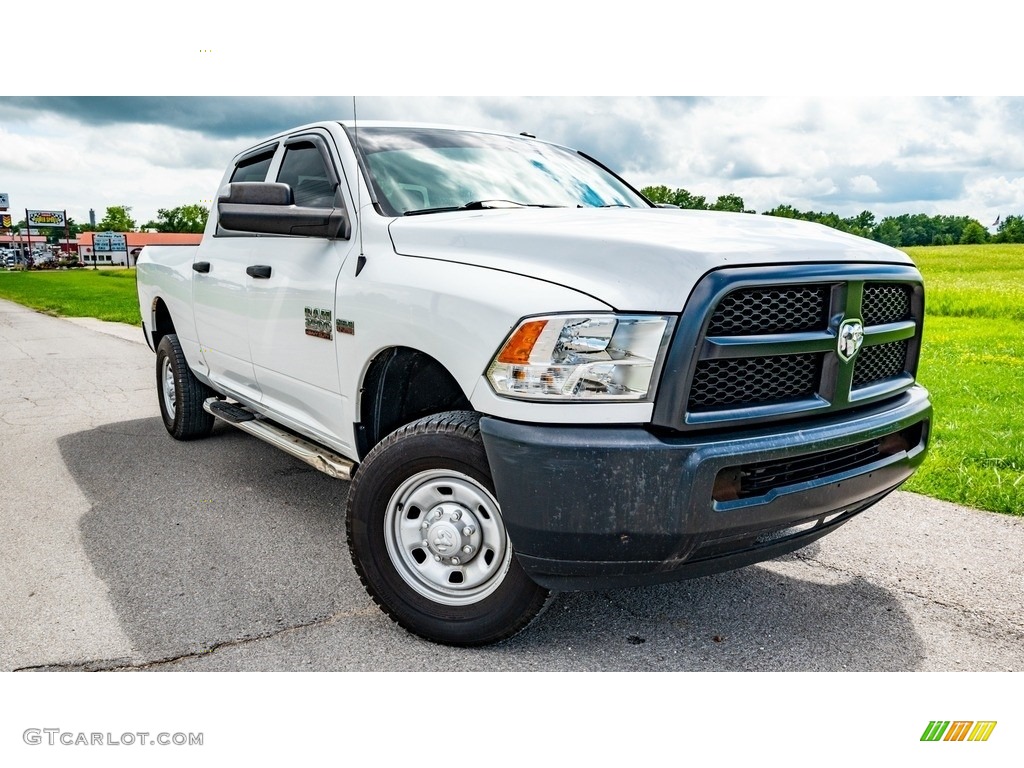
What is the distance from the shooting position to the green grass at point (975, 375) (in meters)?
5.08

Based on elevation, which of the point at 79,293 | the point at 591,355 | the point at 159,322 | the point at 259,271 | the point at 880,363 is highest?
the point at 259,271

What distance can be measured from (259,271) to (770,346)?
2697 mm

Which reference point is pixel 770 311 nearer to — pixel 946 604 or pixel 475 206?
pixel 475 206

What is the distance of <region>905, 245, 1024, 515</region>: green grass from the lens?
5082mm

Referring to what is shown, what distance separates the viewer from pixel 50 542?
13.4ft

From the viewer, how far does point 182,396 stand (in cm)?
593

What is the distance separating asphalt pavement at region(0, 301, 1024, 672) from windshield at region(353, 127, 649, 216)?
67.7 inches

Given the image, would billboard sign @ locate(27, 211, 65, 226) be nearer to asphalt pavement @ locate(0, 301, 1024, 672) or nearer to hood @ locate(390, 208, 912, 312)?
asphalt pavement @ locate(0, 301, 1024, 672)

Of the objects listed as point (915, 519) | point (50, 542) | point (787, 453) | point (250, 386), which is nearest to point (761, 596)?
point (787, 453)

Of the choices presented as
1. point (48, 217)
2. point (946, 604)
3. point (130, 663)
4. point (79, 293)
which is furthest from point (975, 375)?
point (79, 293)

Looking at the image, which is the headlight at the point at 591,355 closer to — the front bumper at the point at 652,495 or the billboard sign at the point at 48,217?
the front bumper at the point at 652,495

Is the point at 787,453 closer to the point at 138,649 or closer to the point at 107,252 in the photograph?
the point at 138,649

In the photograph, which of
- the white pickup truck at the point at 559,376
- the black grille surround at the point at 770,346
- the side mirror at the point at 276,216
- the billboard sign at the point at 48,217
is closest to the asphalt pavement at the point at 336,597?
the white pickup truck at the point at 559,376

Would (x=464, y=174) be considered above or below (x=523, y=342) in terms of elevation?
above
